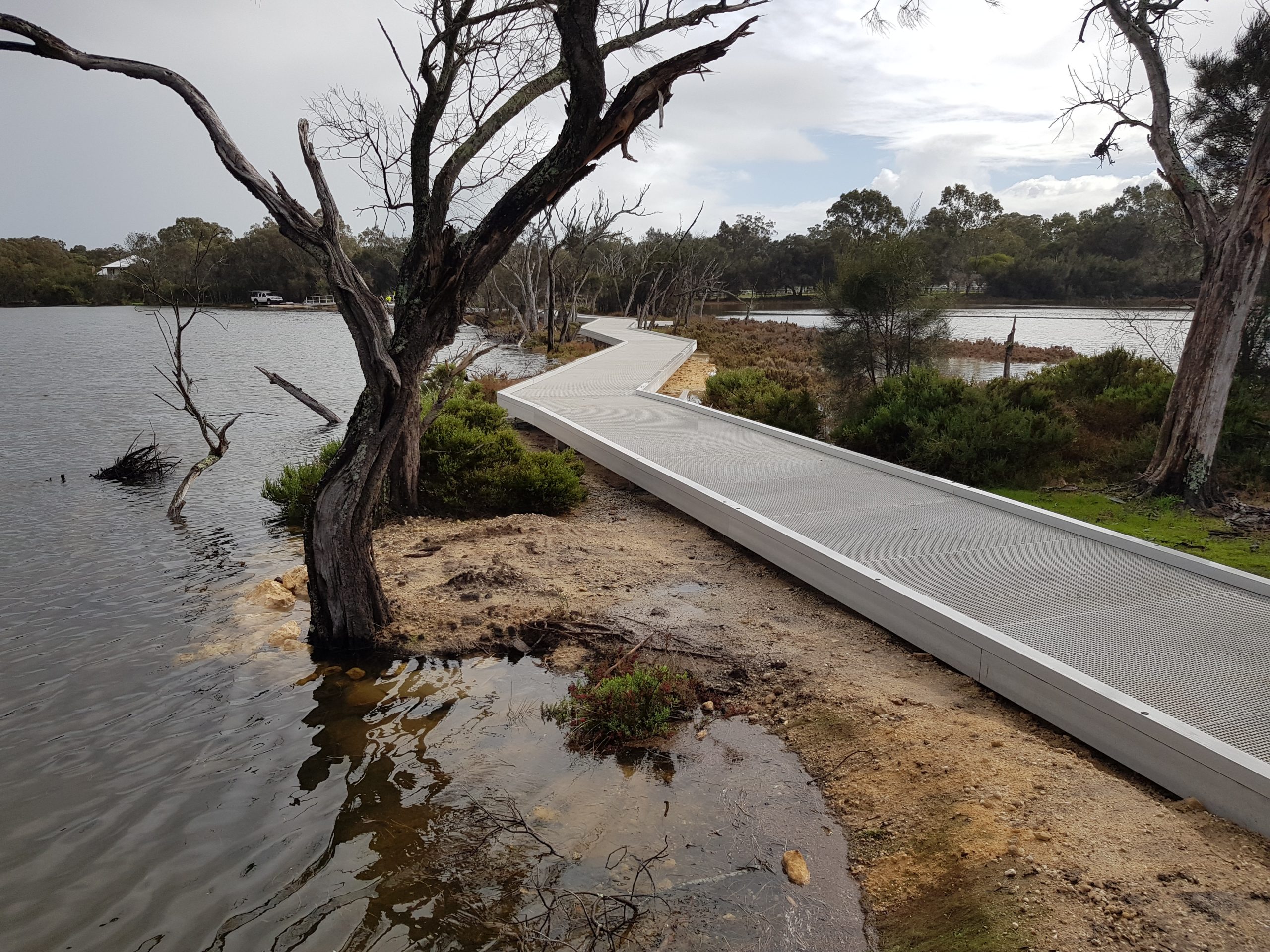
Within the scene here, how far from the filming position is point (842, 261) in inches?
526

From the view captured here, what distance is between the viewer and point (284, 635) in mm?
5453

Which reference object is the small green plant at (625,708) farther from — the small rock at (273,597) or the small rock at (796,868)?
the small rock at (273,597)

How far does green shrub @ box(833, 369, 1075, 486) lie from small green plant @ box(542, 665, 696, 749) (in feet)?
20.3

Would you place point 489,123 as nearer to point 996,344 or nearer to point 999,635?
point 999,635

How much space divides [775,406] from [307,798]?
31.0 ft

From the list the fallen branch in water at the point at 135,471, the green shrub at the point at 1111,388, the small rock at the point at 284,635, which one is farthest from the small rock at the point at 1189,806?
the fallen branch in water at the point at 135,471

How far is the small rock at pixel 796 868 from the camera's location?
2.90 m

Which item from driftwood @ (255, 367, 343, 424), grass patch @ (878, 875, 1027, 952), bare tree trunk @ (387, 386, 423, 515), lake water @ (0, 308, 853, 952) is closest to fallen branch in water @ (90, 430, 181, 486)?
driftwood @ (255, 367, 343, 424)

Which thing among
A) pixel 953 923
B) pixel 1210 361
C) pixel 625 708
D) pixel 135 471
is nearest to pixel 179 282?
pixel 135 471

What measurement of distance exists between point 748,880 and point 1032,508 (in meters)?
4.37

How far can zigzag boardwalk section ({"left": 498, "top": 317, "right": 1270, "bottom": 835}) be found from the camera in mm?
3168

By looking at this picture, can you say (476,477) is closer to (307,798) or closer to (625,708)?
(625,708)

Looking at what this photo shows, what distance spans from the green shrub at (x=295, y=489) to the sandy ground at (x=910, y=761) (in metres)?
2.54

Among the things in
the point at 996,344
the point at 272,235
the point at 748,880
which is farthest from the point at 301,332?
the point at 748,880
